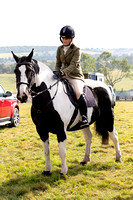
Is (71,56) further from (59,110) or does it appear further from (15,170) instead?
(15,170)

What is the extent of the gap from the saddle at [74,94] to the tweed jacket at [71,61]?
8.6 inches

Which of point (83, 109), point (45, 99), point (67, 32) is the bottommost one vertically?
point (83, 109)

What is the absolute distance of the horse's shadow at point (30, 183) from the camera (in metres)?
4.76

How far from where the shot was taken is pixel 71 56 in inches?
218

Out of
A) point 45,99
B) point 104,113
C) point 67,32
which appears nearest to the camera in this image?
point 45,99

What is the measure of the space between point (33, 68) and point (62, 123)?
4.15 ft

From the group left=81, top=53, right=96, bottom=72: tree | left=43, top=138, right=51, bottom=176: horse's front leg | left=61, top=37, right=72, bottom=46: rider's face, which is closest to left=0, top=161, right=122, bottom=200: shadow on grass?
left=43, top=138, right=51, bottom=176: horse's front leg

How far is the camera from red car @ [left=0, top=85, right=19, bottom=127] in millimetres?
10516

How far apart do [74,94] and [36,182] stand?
2.00 meters

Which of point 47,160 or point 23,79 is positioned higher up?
point 23,79

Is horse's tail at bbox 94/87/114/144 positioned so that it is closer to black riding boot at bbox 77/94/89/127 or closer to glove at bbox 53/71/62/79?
black riding boot at bbox 77/94/89/127

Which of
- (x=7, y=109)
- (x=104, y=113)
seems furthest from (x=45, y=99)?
(x=7, y=109)

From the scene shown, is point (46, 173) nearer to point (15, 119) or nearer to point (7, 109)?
point (7, 109)

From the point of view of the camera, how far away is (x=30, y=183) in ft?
16.9
